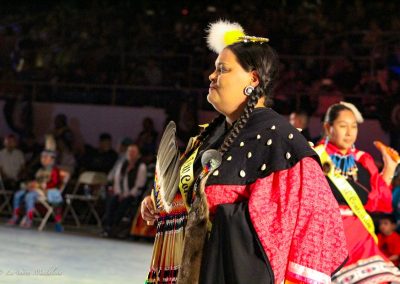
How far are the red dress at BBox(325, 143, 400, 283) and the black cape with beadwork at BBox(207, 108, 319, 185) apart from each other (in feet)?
8.48

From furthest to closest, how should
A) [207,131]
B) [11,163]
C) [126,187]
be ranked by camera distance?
[11,163], [126,187], [207,131]

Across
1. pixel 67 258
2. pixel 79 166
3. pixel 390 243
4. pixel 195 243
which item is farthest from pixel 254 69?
pixel 79 166

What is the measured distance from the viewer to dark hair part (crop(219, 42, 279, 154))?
265 centimetres

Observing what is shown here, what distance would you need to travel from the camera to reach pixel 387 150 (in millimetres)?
5391

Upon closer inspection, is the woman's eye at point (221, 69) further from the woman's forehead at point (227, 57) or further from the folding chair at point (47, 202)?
the folding chair at point (47, 202)

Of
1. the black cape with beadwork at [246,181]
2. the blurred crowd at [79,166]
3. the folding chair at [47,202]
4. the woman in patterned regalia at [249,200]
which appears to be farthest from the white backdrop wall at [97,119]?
the black cape with beadwork at [246,181]

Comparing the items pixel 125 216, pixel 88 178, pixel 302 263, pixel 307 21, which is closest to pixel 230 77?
pixel 302 263

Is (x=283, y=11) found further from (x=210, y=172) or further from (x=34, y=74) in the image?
(x=210, y=172)

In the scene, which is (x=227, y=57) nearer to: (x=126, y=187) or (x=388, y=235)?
(x=388, y=235)

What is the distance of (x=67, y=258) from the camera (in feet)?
24.7

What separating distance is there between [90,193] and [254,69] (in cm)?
859

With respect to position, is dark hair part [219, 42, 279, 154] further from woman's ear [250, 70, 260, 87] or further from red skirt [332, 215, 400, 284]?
red skirt [332, 215, 400, 284]

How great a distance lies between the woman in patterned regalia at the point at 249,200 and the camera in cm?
245

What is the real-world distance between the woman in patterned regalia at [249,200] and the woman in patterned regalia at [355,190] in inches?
→ 99.1
